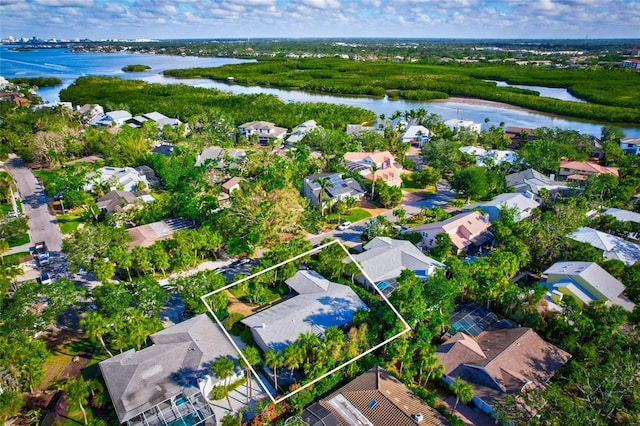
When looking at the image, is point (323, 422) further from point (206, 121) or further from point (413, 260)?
point (206, 121)

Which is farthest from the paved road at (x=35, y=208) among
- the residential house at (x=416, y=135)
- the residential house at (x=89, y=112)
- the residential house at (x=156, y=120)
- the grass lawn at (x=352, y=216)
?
the residential house at (x=416, y=135)

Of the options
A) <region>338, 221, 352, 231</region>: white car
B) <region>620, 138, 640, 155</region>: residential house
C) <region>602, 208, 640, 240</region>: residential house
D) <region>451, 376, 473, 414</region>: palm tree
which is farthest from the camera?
<region>620, 138, 640, 155</region>: residential house

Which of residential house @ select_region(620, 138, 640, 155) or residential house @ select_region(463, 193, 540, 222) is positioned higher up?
residential house @ select_region(620, 138, 640, 155)

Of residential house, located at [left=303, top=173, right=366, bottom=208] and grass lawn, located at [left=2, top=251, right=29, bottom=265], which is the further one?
residential house, located at [left=303, top=173, right=366, bottom=208]

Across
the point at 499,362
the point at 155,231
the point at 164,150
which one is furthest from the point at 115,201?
the point at 499,362

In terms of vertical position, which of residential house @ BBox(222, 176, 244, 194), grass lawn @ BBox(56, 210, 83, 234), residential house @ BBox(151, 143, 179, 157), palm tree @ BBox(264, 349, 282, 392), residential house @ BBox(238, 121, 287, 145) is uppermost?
residential house @ BBox(238, 121, 287, 145)

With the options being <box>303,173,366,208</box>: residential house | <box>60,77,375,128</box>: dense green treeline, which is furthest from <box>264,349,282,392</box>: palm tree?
<box>60,77,375,128</box>: dense green treeline

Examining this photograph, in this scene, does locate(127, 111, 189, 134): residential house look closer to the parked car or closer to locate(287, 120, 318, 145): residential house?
locate(287, 120, 318, 145): residential house
